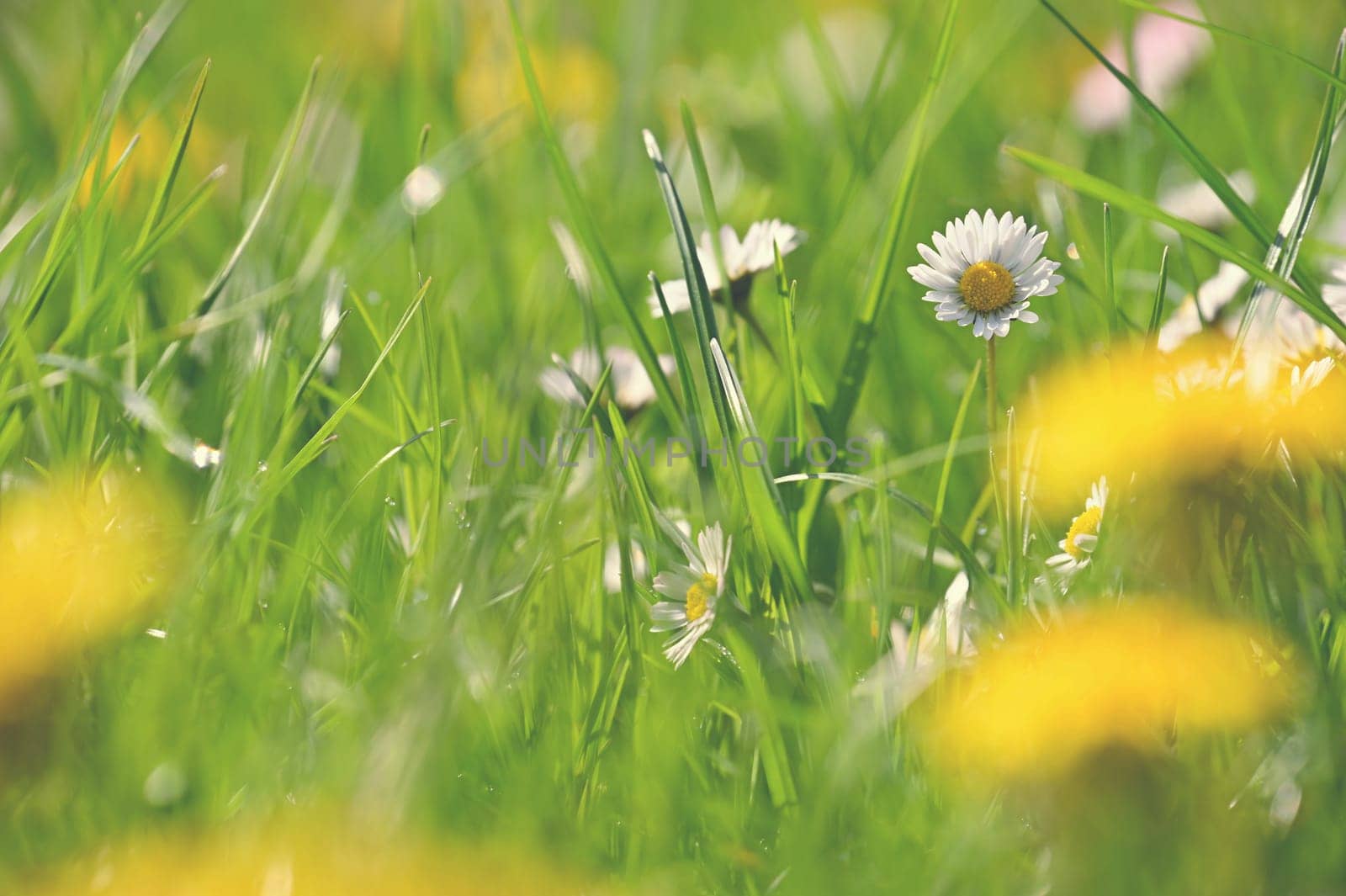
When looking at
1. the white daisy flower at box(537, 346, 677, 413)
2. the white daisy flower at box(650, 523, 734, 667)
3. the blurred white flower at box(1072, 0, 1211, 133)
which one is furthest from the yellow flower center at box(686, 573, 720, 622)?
the blurred white flower at box(1072, 0, 1211, 133)

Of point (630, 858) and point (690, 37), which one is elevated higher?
point (690, 37)

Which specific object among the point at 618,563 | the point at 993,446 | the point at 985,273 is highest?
the point at 985,273

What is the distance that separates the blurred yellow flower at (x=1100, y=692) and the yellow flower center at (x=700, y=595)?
0.46 ft

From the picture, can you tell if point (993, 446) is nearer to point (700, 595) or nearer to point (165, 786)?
point (700, 595)

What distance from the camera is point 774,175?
1481 millimetres

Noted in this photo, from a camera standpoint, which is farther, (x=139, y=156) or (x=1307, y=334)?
(x=139, y=156)

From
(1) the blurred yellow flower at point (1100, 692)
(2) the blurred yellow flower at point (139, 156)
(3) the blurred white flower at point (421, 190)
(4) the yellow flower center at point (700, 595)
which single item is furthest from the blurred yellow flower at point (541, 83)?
(1) the blurred yellow flower at point (1100, 692)

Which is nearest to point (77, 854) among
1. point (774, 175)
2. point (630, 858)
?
point (630, 858)

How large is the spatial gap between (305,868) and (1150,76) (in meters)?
1.37

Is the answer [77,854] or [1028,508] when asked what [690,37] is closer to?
[1028,508]

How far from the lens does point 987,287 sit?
27.0 inches

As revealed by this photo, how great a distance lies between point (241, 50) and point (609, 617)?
6.25ft

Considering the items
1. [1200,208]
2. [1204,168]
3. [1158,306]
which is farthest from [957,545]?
[1200,208]

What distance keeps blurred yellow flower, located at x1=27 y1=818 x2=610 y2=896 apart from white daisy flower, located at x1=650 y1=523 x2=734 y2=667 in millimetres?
169
